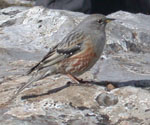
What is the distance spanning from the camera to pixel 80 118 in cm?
474

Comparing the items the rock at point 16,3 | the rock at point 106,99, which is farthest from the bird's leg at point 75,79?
the rock at point 16,3

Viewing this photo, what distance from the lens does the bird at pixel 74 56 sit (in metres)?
5.59

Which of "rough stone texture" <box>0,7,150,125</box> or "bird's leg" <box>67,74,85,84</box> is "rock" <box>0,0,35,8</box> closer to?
"rough stone texture" <box>0,7,150,125</box>

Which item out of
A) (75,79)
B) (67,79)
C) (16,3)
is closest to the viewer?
(75,79)

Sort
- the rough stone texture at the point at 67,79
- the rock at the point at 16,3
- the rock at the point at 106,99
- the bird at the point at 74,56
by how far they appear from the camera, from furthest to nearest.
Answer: the rock at the point at 16,3 → the bird at the point at 74,56 → the rock at the point at 106,99 → the rough stone texture at the point at 67,79

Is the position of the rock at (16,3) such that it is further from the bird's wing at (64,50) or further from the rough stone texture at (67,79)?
the bird's wing at (64,50)

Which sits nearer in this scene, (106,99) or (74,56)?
(106,99)

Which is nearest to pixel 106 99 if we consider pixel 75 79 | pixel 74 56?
pixel 75 79

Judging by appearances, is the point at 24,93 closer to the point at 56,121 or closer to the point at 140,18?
the point at 56,121

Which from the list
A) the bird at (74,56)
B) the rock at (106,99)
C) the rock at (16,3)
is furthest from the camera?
the rock at (16,3)

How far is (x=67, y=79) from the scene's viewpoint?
5.84 m

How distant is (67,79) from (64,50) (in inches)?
14.7

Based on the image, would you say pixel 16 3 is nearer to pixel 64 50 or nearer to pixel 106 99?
pixel 64 50

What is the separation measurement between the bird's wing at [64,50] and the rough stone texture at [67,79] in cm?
26
